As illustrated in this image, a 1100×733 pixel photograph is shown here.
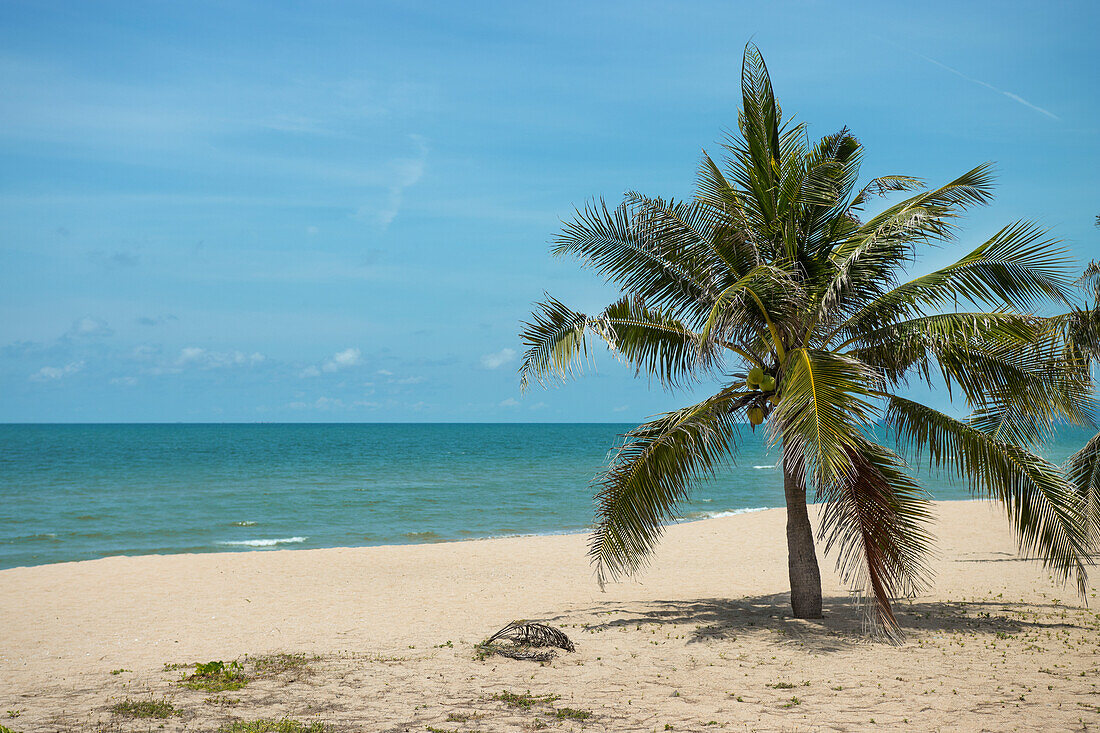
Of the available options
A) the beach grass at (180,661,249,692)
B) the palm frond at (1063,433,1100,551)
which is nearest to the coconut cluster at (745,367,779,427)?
the palm frond at (1063,433,1100,551)

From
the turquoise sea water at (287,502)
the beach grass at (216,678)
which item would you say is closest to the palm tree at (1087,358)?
the turquoise sea water at (287,502)

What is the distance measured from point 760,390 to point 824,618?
289cm

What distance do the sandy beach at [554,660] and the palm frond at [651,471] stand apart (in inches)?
41.7

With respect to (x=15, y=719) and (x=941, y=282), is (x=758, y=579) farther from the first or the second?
(x=15, y=719)

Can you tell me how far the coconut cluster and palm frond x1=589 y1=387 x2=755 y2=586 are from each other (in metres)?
0.20

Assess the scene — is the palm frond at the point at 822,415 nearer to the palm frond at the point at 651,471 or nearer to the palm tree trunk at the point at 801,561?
the palm frond at the point at 651,471

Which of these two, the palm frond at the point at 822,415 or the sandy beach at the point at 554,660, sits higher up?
the palm frond at the point at 822,415

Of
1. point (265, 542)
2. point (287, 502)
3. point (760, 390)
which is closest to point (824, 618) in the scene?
point (760, 390)

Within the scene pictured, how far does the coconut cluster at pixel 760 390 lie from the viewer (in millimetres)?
8195

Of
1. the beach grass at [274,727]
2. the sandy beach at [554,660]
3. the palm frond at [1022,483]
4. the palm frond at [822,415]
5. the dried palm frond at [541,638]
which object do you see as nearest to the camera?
the beach grass at [274,727]

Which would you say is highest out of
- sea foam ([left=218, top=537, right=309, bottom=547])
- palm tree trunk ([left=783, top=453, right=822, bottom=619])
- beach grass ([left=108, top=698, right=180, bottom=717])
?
palm tree trunk ([left=783, top=453, right=822, bottom=619])

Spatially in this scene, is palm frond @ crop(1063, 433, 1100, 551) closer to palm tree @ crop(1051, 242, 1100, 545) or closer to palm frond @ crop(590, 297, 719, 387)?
palm tree @ crop(1051, 242, 1100, 545)

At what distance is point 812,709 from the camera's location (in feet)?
20.0

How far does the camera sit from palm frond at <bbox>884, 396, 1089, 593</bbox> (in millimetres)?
7746
